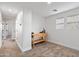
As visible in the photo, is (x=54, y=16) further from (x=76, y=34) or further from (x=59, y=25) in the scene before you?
(x=76, y=34)

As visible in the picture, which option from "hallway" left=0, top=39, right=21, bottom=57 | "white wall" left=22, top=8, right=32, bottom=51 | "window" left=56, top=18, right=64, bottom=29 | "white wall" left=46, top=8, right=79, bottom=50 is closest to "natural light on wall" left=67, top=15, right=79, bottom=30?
"white wall" left=46, top=8, right=79, bottom=50

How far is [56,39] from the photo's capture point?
5.54 m

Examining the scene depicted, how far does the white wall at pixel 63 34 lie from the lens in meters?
4.19

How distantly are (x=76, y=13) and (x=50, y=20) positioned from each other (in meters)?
2.29

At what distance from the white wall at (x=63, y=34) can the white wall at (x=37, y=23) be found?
1.66 feet

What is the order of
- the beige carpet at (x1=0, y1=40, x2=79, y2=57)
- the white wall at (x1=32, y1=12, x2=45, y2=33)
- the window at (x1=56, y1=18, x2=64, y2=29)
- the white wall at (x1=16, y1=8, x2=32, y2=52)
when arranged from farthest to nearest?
the white wall at (x1=32, y1=12, x2=45, y2=33) < the window at (x1=56, y1=18, x2=64, y2=29) < the white wall at (x1=16, y1=8, x2=32, y2=52) < the beige carpet at (x1=0, y1=40, x2=79, y2=57)

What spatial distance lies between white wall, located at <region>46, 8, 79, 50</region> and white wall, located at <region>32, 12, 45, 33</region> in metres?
0.51

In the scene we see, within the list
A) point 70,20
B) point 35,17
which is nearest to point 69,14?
point 70,20

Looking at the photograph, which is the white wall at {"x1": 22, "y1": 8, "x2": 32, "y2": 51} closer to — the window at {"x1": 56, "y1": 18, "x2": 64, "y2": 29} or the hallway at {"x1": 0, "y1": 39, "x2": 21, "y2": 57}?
the hallway at {"x1": 0, "y1": 39, "x2": 21, "y2": 57}

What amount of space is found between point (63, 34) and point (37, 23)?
2037mm

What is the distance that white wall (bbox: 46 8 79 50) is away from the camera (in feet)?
13.7

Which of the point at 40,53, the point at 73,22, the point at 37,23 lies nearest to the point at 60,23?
the point at 73,22

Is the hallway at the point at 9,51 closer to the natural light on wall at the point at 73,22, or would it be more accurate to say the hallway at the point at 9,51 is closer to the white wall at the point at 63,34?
the white wall at the point at 63,34

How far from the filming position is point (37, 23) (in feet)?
19.7
